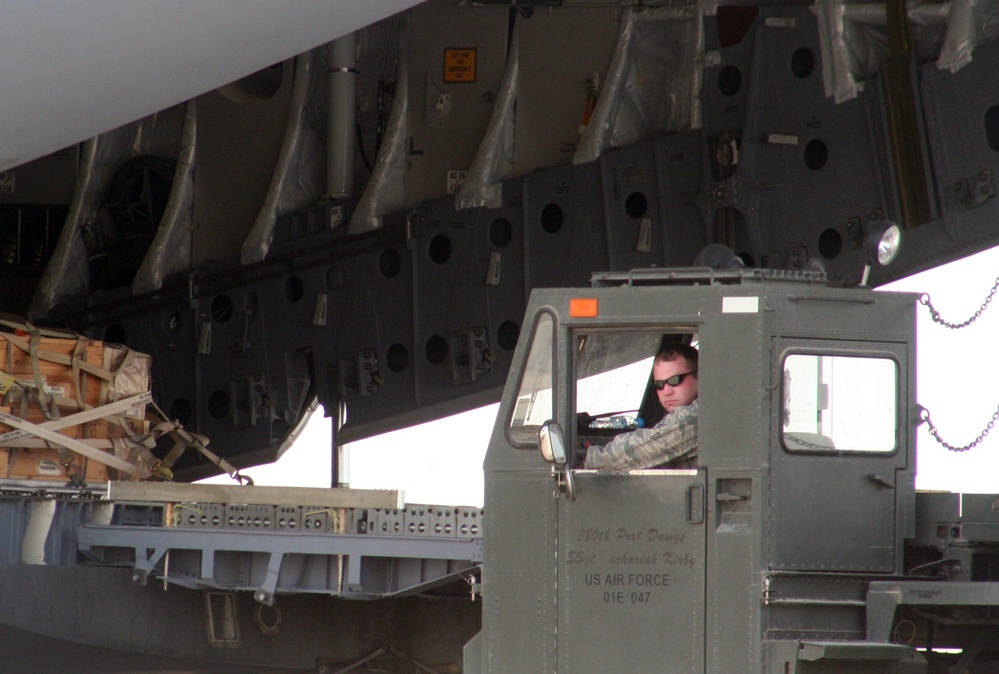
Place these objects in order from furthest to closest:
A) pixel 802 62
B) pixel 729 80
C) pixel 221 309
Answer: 1. pixel 221 309
2. pixel 729 80
3. pixel 802 62

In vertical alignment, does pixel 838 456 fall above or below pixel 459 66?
below

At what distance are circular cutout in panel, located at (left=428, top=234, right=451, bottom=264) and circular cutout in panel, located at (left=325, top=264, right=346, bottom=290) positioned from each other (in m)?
0.93

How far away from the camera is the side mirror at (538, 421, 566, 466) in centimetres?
→ 475

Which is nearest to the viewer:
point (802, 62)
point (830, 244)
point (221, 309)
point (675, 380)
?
point (675, 380)

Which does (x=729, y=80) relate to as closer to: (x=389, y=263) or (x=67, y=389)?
(x=389, y=263)

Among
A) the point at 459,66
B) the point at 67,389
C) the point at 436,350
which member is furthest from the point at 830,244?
the point at 67,389

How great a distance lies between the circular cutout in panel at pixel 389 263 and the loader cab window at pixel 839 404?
24.8ft

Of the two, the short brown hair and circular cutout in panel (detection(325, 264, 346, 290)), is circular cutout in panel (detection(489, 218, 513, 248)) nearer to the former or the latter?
circular cutout in panel (detection(325, 264, 346, 290))

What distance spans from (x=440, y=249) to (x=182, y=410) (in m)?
3.18

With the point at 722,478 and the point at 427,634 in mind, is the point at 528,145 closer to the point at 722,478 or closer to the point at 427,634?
the point at 427,634

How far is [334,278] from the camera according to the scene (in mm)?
12305

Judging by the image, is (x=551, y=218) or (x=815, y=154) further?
(x=551, y=218)

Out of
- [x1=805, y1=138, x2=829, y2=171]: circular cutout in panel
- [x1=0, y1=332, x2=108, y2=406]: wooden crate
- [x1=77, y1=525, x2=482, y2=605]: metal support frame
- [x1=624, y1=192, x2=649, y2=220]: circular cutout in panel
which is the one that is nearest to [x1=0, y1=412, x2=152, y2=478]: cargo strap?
[x1=0, y1=332, x2=108, y2=406]: wooden crate

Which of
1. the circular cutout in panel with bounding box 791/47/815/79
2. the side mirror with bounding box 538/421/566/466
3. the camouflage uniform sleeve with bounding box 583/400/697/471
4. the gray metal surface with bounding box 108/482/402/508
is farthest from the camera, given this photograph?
the circular cutout in panel with bounding box 791/47/815/79
